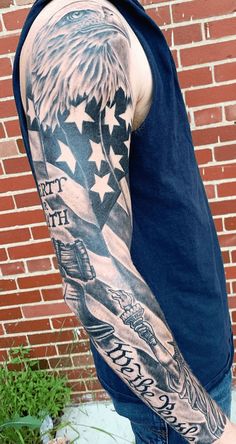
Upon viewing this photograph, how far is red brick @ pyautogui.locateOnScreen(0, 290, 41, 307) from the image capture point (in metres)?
2.61

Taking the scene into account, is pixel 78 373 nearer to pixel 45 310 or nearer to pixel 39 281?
pixel 45 310

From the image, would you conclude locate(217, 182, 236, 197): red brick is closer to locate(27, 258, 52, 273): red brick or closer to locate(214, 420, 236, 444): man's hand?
locate(27, 258, 52, 273): red brick

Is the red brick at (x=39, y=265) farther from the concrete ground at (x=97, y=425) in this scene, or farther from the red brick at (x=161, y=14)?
the red brick at (x=161, y=14)

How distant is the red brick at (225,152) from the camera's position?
2.28 metres

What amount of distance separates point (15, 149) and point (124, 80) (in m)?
1.61

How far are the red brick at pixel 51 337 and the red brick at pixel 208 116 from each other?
4.24 feet

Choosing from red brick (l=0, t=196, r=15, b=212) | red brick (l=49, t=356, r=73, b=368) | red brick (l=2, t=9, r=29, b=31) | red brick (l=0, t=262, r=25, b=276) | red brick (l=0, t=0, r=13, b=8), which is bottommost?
red brick (l=49, t=356, r=73, b=368)

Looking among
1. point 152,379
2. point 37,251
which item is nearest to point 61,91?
point 152,379

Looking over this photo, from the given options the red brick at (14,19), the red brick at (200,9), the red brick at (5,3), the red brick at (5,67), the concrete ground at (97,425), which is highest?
the red brick at (5,3)

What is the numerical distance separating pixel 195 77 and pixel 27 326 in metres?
1.55

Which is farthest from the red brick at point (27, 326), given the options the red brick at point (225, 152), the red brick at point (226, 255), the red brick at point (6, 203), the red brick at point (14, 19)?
the red brick at point (14, 19)

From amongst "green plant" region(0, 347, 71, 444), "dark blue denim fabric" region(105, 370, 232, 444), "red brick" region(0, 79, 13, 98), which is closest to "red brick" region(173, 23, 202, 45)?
"red brick" region(0, 79, 13, 98)

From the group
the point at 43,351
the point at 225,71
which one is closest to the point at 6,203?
the point at 43,351

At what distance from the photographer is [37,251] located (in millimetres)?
2508
